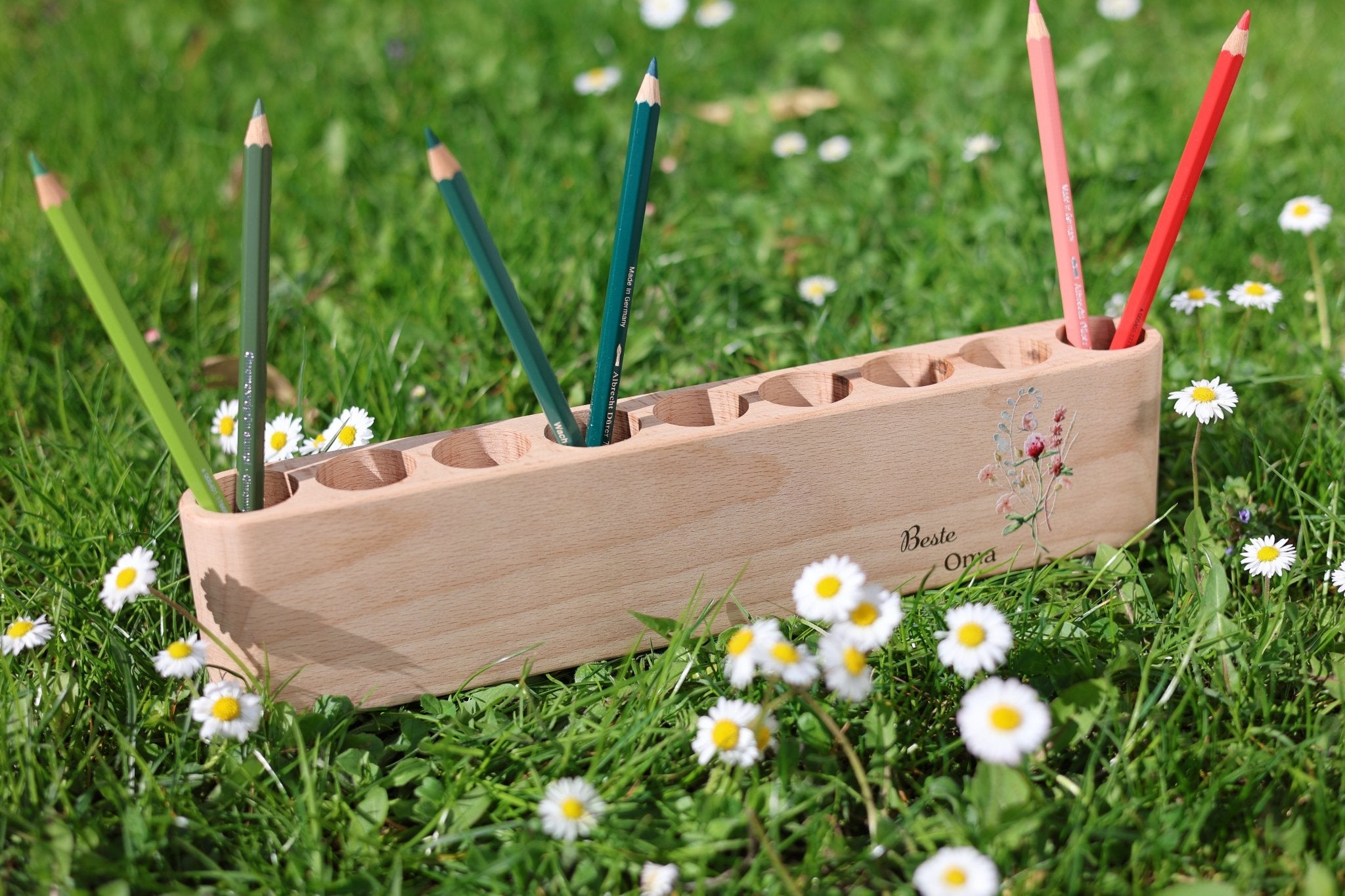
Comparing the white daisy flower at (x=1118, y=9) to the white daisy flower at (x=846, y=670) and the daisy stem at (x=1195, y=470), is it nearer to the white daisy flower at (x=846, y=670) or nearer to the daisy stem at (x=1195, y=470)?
the daisy stem at (x=1195, y=470)

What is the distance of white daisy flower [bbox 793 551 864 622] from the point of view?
92cm

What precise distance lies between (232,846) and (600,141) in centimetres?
156

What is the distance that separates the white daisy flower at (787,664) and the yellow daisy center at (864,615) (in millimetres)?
50

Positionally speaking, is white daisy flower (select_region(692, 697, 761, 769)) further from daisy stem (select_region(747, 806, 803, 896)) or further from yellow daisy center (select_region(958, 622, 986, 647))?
yellow daisy center (select_region(958, 622, 986, 647))

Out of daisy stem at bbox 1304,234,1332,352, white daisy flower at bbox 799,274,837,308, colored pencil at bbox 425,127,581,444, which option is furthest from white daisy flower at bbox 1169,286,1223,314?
colored pencil at bbox 425,127,581,444

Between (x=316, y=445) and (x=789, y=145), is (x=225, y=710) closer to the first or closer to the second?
(x=316, y=445)

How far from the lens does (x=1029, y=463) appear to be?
114cm

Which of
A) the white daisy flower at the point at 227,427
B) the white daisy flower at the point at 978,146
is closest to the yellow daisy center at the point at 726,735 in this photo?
the white daisy flower at the point at 227,427

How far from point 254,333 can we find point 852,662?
543 millimetres

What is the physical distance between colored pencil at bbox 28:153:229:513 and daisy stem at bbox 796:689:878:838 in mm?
505

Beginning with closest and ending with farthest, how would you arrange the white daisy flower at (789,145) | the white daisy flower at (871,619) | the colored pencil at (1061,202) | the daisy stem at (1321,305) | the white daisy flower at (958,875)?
the white daisy flower at (958,875) < the white daisy flower at (871,619) < the colored pencil at (1061,202) < the daisy stem at (1321,305) < the white daisy flower at (789,145)

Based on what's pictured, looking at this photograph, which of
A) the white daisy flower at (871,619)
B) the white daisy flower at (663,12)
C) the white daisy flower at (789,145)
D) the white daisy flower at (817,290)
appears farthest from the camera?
the white daisy flower at (663,12)

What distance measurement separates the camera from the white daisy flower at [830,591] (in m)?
0.92

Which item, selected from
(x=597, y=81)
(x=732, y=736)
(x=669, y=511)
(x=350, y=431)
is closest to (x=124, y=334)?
(x=350, y=431)
